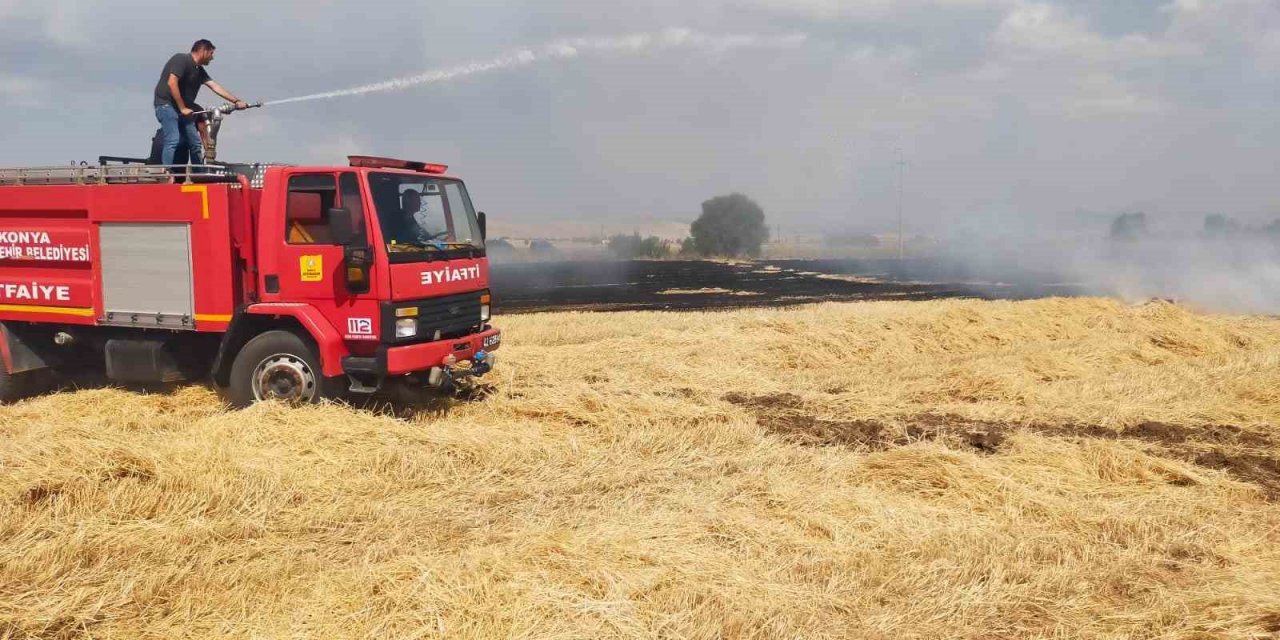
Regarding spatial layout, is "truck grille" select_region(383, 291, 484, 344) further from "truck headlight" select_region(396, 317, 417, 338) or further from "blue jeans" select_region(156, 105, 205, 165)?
"blue jeans" select_region(156, 105, 205, 165)

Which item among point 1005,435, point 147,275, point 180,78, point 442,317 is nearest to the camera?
point 1005,435

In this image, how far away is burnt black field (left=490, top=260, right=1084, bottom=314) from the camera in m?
30.0

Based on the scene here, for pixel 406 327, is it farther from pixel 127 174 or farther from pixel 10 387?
pixel 10 387

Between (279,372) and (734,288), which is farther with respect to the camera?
(734,288)

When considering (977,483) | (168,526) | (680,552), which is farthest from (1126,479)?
(168,526)

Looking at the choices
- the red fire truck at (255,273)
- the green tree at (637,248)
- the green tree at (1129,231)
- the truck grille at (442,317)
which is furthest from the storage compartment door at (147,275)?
the green tree at (637,248)

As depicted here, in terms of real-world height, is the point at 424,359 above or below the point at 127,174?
below

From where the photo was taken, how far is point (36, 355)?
10.8 meters

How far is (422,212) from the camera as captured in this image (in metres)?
9.72

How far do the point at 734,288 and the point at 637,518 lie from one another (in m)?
31.6

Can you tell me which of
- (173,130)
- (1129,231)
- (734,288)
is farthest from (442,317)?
(1129,231)

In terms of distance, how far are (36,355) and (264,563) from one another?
733cm

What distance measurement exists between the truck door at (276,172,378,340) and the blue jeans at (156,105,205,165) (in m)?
2.08

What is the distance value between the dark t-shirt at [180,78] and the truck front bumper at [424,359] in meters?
4.06
